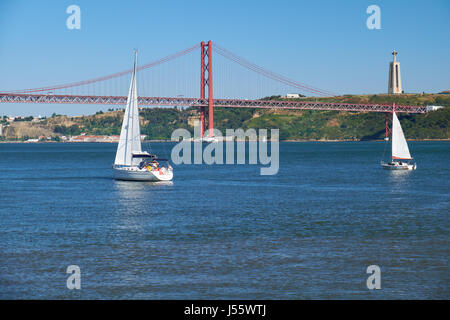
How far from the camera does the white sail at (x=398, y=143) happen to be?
57.2 m

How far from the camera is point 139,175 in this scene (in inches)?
1725

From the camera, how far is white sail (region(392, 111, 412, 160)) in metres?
57.2

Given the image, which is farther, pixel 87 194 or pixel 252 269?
pixel 87 194

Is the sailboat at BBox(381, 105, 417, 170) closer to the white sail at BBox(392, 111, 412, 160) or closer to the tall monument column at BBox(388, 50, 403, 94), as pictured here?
the white sail at BBox(392, 111, 412, 160)

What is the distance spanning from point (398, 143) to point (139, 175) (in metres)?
24.6

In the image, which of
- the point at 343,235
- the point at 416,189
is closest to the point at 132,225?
the point at 343,235

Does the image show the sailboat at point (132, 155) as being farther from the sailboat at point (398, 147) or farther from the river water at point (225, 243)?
the sailboat at point (398, 147)

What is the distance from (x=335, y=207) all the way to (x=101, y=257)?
48.2 feet

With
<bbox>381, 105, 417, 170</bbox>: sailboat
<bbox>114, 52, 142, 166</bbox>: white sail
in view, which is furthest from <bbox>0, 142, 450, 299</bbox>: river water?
<bbox>381, 105, 417, 170</bbox>: sailboat

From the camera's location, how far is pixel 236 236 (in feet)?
74.3
